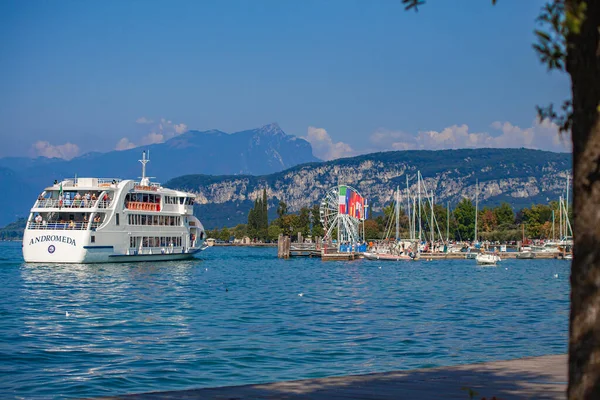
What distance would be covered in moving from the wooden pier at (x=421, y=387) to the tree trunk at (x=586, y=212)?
12.1 feet

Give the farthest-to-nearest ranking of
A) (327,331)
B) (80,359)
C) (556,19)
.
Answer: (327,331)
(80,359)
(556,19)

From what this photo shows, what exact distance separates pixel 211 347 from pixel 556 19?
56.7 ft

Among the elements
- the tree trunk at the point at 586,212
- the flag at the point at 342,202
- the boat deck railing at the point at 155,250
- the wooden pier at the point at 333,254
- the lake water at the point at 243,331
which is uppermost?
the flag at the point at 342,202

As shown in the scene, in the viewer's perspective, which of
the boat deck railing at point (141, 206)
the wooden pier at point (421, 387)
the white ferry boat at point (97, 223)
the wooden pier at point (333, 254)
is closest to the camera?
the wooden pier at point (421, 387)

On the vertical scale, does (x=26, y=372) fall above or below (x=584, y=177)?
below

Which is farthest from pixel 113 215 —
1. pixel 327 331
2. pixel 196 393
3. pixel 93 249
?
pixel 196 393

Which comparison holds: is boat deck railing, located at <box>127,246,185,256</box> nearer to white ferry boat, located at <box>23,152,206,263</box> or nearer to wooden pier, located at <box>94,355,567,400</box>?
white ferry boat, located at <box>23,152,206,263</box>

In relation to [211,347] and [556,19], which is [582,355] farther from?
[211,347]

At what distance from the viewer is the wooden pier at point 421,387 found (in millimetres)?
9578

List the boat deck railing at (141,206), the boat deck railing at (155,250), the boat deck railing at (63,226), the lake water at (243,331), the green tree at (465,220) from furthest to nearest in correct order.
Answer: the green tree at (465,220) → the boat deck railing at (141,206) → the boat deck railing at (155,250) → the boat deck railing at (63,226) → the lake water at (243,331)

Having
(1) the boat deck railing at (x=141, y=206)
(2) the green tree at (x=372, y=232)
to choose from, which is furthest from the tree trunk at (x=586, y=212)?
(2) the green tree at (x=372, y=232)

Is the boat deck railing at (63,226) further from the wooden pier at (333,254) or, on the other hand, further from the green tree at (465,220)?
the green tree at (465,220)

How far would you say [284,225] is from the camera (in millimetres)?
199125

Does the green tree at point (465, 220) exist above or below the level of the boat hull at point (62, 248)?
above
